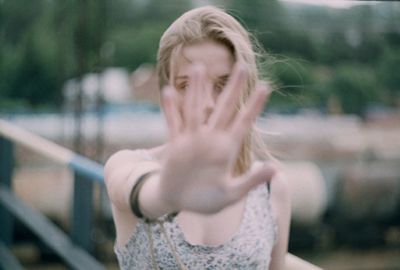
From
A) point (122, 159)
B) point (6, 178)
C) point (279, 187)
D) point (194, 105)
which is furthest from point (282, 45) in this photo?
point (194, 105)

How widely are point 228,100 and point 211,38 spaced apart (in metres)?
0.32

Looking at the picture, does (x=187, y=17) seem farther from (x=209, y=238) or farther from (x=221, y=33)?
(x=209, y=238)

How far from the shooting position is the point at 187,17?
1.26 m

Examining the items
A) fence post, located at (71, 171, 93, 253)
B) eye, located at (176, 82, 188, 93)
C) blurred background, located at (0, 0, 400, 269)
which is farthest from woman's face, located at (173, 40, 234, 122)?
blurred background, located at (0, 0, 400, 269)

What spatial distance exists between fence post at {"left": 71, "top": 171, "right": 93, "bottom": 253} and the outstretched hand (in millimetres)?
1481

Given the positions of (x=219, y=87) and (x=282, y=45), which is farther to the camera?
(x=282, y=45)

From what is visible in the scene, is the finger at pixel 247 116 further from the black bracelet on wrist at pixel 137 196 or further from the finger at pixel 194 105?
the black bracelet on wrist at pixel 137 196

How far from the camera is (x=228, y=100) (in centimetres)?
92

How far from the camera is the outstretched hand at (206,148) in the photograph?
2.93ft

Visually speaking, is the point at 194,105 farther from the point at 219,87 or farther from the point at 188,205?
the point at 219,87

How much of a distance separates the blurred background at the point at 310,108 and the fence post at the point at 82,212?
24.5 ft

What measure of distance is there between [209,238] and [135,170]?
0.54 ft

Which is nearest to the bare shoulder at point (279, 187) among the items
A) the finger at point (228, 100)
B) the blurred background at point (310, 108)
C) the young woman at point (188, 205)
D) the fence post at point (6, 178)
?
the young woman at point (188, 205)

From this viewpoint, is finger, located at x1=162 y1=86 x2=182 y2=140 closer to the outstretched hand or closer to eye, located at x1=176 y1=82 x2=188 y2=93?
the outstretched hand
